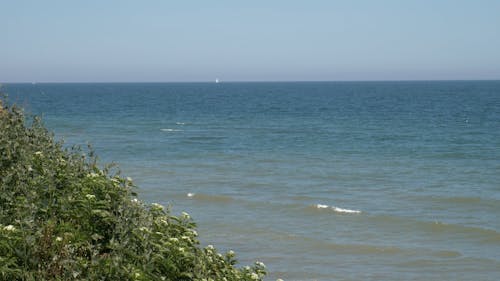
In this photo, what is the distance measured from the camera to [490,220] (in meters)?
19.6

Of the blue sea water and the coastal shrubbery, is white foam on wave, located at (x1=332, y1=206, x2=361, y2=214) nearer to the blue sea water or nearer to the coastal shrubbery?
the blue sea water

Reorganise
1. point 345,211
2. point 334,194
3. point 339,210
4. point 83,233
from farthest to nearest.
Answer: point 334,194, point 339,210, point 345,211, point 83,233

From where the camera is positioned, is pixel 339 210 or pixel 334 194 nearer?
pixel 339 210

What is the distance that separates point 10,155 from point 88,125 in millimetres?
49193

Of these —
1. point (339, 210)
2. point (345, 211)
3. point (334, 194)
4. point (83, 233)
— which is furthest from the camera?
point (334, 194)

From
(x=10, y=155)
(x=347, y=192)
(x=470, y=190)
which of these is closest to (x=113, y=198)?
(x=10, y=155)

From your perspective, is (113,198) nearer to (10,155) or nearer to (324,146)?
(10,155)

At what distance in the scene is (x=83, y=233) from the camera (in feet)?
22.5

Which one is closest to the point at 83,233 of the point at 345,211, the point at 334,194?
the point at 345,211

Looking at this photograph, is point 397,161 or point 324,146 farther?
point 324,146

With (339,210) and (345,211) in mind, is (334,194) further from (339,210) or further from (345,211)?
(345,211)

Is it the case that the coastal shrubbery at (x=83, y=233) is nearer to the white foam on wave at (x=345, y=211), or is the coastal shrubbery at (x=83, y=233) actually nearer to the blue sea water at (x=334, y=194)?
the blue sea water at (x=334, y=194)

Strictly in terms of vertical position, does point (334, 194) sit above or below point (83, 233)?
below

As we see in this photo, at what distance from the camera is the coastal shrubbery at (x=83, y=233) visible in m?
6.16
